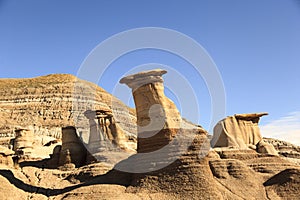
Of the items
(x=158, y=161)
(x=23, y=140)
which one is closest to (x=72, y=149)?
(x=158, y=161)

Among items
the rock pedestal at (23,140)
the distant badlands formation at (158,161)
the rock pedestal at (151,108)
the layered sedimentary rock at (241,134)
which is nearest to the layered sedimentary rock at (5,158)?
the distant badlands formation at (158,161)

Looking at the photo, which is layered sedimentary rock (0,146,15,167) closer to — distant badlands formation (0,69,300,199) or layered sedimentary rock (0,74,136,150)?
distant badlands formation (0,69,300,199)

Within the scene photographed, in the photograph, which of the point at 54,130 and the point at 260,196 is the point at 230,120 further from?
the point at 54,130

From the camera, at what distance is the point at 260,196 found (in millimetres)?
31812

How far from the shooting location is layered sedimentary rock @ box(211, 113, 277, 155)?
49491mm

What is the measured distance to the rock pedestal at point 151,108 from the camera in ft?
106

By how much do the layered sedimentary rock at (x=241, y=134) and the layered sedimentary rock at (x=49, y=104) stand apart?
4083 cm

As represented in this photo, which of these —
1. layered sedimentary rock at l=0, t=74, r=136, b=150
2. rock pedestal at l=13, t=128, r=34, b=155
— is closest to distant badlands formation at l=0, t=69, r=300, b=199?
rock pedestal at l=13, t=128, r=34, b=155

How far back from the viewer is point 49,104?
107875mm

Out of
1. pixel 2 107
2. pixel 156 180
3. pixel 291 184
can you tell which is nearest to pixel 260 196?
pixel 291 184

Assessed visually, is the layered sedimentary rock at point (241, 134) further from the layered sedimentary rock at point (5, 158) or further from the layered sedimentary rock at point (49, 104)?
the layered sedimentary rock at point (49, 104)

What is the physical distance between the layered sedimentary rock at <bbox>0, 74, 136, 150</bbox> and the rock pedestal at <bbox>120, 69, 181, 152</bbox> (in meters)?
58.9

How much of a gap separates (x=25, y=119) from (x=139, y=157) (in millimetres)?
75383

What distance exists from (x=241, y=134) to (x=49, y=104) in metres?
64.6
